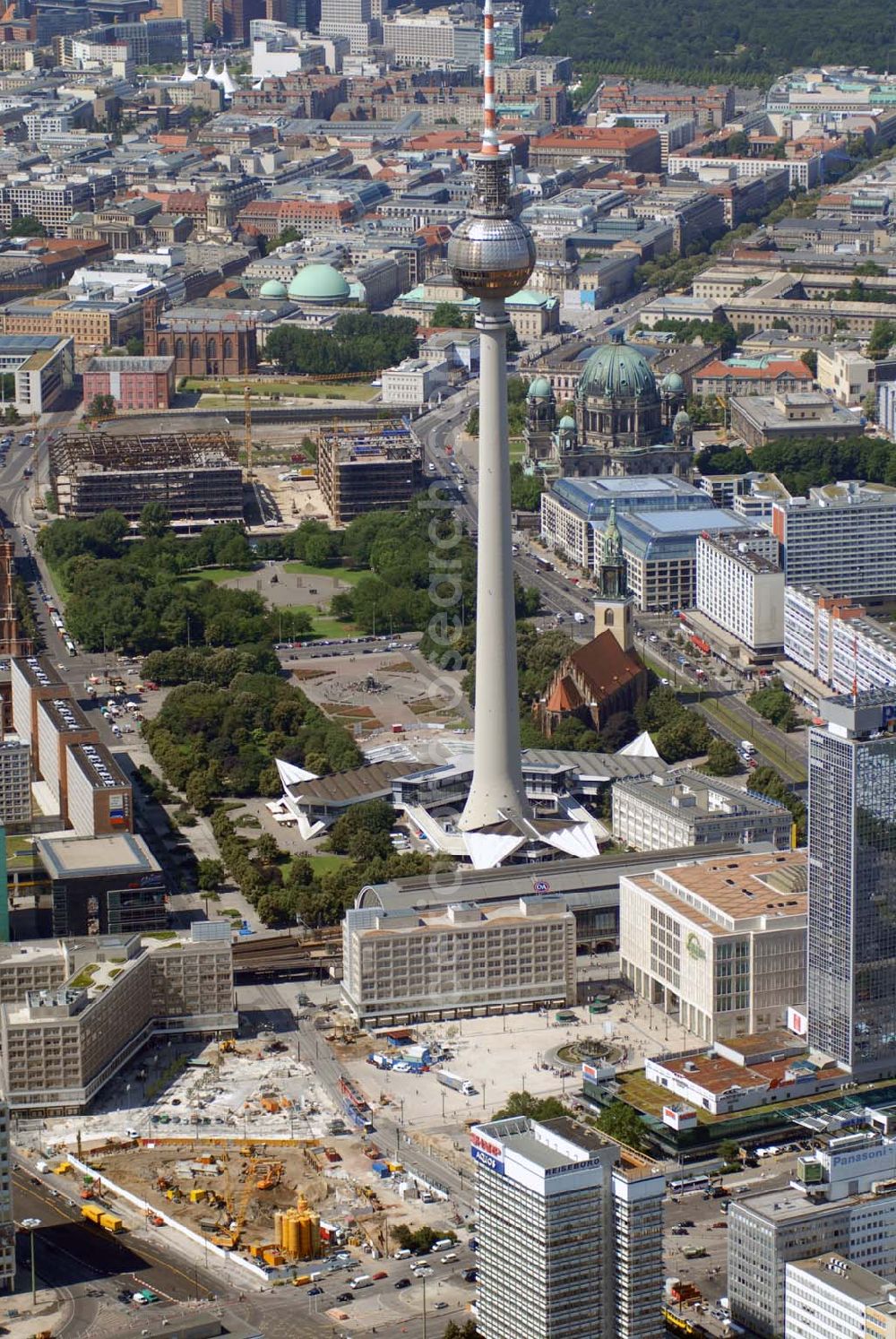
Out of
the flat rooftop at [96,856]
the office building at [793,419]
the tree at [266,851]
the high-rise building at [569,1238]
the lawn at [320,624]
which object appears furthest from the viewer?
the office building at [793,419]

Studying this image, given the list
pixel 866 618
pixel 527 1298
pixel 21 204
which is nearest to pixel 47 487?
pixel 866 618

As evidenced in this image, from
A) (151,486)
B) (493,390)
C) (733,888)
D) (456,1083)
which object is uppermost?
(493,390)

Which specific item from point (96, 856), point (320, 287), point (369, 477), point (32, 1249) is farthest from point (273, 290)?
point (32, 1249)

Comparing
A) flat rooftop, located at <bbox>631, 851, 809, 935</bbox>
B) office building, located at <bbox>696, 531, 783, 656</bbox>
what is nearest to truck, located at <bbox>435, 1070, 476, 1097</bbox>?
flat rooftop, located at <bbox>631, 851, 809, 935</bbox>

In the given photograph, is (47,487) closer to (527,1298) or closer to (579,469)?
(579,469)

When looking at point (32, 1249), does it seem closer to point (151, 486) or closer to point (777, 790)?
point (777, 790)

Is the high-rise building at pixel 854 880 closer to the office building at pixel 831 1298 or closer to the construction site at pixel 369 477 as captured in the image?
the office building at pixel 831 1298

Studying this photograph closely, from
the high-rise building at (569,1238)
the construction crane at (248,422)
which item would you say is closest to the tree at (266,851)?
the high-rise building at (569,1238)
